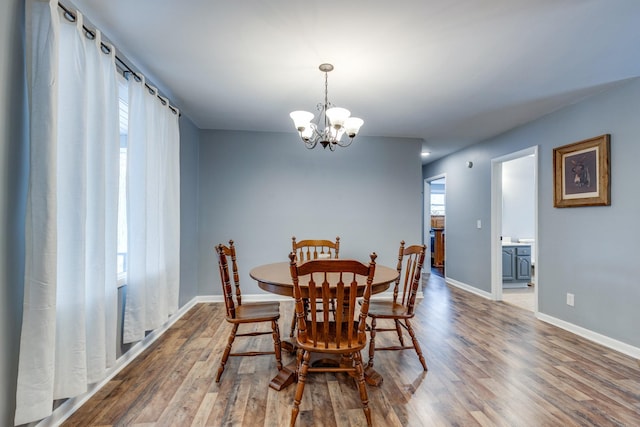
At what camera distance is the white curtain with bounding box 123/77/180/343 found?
2377 millimetres

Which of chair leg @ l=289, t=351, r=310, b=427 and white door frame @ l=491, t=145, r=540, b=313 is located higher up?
white door frame @ l=491, t=145, r=540, b=313

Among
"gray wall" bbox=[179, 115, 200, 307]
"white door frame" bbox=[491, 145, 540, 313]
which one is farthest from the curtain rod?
"white door frame" bbox=[491, 145, 540, 313]

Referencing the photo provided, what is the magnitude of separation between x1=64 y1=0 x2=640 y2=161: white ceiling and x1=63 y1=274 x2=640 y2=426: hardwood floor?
2.34 metres

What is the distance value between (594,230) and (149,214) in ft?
13.6

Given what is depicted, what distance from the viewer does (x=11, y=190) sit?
1.44 m

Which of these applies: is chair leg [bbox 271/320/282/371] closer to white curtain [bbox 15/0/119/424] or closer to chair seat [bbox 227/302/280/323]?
chair seat [bbox 227/302/280/323]

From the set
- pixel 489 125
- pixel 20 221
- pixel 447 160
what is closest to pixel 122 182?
pixel 20 221

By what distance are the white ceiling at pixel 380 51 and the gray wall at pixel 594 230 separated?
9.6 inches

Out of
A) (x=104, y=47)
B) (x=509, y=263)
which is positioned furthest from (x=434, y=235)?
(x=104, y=47)

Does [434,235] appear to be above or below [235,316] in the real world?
above

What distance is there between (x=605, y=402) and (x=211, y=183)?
4386mm

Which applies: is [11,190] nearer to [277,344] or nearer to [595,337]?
[277,344]

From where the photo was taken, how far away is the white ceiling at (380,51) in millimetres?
1787

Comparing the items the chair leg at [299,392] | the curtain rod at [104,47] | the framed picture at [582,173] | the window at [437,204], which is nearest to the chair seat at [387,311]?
the chair leg at [299,392]
